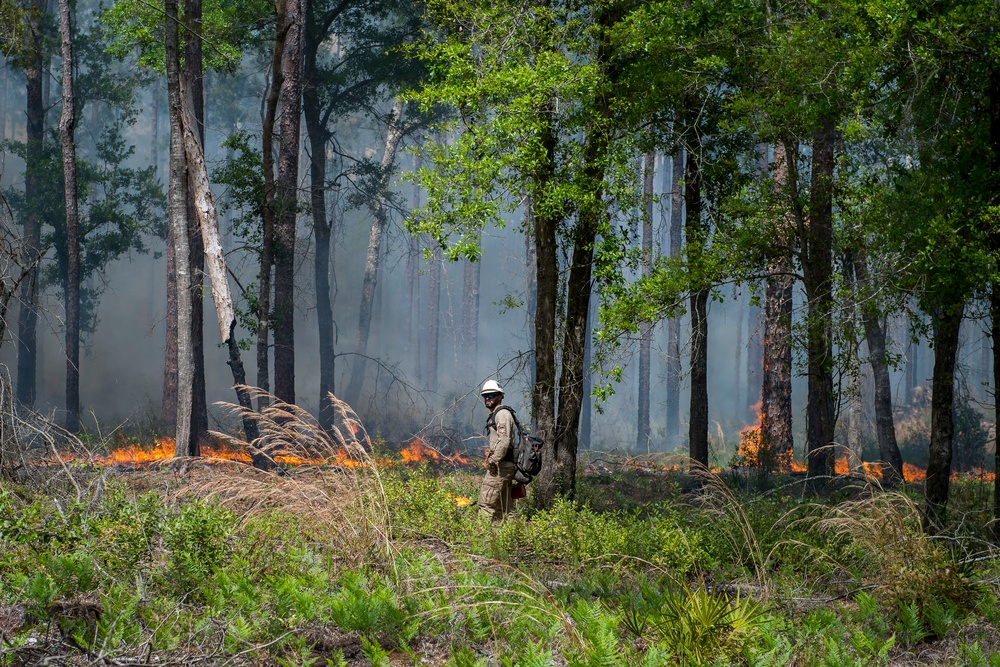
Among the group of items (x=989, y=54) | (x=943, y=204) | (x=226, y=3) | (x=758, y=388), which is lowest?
(x=758, y=388)

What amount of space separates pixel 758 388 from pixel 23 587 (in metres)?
51.5

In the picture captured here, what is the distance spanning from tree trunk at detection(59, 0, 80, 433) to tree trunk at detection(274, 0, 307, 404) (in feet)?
13.8

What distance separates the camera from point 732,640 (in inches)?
208

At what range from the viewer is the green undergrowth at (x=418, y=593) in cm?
521

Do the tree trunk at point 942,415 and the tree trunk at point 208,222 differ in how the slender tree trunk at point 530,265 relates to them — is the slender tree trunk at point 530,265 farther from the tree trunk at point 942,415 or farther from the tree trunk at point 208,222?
the tree trunk at point 942,415

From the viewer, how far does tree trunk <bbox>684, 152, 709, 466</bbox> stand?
12375 millimetres

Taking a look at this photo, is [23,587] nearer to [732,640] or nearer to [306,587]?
[306,587]

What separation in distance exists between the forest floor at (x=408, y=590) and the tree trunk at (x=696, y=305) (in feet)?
14.7

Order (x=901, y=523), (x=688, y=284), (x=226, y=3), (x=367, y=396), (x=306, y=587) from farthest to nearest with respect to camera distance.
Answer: (x=367, y=396), (x=226, y=3), (x=688, y=284), (x=901, y=523), (x=306, y=587)

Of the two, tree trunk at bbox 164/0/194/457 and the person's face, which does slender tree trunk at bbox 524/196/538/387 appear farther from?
tree trunk at bbox 164/0/194/457

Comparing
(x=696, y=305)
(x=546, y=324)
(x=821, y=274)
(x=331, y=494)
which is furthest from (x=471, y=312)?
(x=331, y=494)

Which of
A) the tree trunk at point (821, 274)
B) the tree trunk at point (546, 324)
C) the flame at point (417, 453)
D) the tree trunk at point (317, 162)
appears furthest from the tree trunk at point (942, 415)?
the tree trunk at point (317, 162)

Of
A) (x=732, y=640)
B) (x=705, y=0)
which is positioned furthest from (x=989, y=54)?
(x=732, y=640)

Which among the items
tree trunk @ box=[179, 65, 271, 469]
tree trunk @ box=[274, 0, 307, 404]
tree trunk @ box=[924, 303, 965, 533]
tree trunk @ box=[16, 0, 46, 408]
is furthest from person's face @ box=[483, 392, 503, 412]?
tree trunk @ box=[16, 0, 46, 408]
